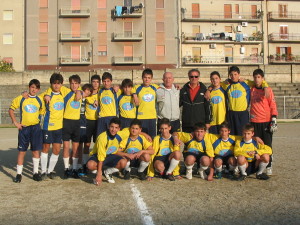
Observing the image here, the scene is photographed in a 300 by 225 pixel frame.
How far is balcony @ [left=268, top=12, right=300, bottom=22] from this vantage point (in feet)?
147

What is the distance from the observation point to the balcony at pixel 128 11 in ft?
134

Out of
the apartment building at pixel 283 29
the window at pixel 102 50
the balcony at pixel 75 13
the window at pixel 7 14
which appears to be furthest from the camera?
the apartment building at pixel 283 29

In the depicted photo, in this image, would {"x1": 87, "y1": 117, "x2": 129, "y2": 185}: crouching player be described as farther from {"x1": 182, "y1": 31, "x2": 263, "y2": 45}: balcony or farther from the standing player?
{"x1": 182, "y1": 31, "x2": 263, "y2": 45}: balcony

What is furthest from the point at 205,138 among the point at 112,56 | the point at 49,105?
the point at 112,56

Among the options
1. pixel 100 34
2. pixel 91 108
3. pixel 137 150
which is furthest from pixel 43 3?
pixel 137 150

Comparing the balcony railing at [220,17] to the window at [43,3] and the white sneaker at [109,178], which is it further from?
the white sneaker at [109,178]

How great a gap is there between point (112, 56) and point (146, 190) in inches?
1483

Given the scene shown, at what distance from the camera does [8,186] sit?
19.6 ft

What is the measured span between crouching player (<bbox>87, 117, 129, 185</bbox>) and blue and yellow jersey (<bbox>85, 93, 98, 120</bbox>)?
35.7 inches

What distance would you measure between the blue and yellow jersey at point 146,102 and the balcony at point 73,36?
35.9 m

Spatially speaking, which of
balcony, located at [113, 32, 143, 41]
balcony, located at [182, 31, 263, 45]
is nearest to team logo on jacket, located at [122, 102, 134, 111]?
balcony, located at [113, 32, 143, 41]

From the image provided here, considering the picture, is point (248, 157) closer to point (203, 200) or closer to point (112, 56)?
point (203, 200)

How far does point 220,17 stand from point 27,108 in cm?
4146

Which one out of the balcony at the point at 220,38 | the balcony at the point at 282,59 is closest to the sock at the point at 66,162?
the balcony at the point at 220,38
